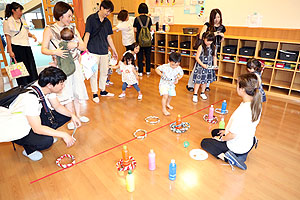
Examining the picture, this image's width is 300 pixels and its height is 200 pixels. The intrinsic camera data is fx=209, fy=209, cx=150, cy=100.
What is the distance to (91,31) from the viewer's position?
123 inches

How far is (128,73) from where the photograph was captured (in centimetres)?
360

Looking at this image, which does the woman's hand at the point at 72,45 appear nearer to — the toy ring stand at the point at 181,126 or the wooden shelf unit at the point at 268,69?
the toy ring stand at the point at 181,126

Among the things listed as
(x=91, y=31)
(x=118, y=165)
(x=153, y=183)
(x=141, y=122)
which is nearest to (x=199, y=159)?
(x=153, y=183)

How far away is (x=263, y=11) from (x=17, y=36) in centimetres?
443

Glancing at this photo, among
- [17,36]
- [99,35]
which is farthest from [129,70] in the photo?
[17,36]

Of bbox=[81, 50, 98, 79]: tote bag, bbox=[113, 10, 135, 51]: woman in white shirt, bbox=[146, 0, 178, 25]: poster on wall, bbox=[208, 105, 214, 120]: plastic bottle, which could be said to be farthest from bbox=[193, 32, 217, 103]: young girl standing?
bbox=[146, 0, 178, 25]: poster on wall

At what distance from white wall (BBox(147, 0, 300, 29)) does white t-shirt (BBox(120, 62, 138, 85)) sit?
2.16 metres

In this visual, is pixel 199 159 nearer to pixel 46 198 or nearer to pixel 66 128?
pixel 46 198

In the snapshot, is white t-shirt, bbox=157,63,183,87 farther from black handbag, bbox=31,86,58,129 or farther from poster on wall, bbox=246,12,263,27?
poster on wall, bbox=246,12,263,27

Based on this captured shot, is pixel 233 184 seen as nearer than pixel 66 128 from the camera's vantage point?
Yes

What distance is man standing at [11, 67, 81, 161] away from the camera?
177 cm

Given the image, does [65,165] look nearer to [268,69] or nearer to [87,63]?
[87,63]

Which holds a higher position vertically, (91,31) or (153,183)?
(91,31)

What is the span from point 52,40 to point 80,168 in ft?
4.58
